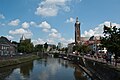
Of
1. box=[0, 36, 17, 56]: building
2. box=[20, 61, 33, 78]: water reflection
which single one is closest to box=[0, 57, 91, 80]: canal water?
box=[20, 61, 33, 78]: water reflection

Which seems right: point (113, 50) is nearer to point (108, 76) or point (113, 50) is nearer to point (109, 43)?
point (109, 43)

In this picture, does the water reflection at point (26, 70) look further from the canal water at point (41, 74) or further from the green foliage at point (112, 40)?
the green foliage at point (112, 40)

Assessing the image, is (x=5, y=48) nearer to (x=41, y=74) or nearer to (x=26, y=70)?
(x=26, y=70)

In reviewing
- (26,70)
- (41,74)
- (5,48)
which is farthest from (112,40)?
(5,48)

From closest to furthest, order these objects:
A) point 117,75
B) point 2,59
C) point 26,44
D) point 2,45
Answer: point 117,75, point 2,59, point 2,45, point 26,44

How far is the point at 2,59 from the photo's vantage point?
75.1 m

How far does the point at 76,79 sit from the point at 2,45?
87.3 metres

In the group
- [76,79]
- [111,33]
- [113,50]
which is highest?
[111,33]

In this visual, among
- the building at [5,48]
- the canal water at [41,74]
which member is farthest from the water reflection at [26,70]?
the building at [5,48]

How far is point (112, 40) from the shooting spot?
40000 mm

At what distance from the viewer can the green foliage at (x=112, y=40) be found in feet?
128

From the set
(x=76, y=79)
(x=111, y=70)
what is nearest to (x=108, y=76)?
(x=111, y=70)

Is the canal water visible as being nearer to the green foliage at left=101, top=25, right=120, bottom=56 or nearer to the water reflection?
the water reflection

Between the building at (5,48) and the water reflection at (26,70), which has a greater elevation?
the building at (5,48)
